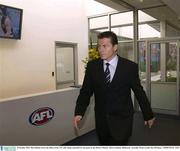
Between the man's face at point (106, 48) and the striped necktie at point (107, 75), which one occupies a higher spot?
the man's face at point (106, 48)

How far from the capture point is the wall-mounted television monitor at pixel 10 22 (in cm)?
437

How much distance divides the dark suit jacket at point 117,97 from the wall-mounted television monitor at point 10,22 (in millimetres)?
2980

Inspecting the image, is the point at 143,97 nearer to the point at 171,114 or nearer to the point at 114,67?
the point at 114,67

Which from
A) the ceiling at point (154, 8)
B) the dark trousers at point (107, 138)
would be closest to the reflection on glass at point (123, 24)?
the ceiling at point (154, 8)

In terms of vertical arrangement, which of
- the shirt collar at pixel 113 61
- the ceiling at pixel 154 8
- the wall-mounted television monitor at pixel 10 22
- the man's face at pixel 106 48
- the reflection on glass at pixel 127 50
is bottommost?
the shirt collar at pixel 113 61

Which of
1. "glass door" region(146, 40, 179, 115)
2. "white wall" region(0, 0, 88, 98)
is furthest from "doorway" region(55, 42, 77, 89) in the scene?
"glass door" region(146, 40, 179, 115)

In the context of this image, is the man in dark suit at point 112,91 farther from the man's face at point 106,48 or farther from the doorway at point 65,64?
the doorway at point 65,64

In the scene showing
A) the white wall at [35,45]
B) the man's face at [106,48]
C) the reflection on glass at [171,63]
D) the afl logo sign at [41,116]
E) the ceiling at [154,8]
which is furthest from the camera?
the ceiling at [154,8]

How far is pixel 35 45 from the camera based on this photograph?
5.58 m

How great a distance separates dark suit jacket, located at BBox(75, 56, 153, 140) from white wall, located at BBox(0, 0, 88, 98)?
10.9 ft

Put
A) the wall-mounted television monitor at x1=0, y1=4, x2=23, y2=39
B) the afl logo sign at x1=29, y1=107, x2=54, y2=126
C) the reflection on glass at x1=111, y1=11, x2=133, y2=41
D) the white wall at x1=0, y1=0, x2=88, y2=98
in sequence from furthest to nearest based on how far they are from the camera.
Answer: the reflection on glass at x1=111, y1=11, x2=133, y2=41, the white wall at x1=0, y1=0, x2=88, y2=98, the wall-mounted television monitor at x1=0, y1=4, x2=23, y2=39, the afl logo sign at x1=29, y1=107, x2=54, y2=126

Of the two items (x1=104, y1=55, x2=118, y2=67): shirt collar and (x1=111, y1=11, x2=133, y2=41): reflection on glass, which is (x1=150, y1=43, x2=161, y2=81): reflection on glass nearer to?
(x1=111, y1=11, x2=133, y2=41): reflection on glass

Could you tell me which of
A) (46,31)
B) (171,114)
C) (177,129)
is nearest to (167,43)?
(171,114)

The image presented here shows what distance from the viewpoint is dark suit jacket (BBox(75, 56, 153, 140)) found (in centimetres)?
201
